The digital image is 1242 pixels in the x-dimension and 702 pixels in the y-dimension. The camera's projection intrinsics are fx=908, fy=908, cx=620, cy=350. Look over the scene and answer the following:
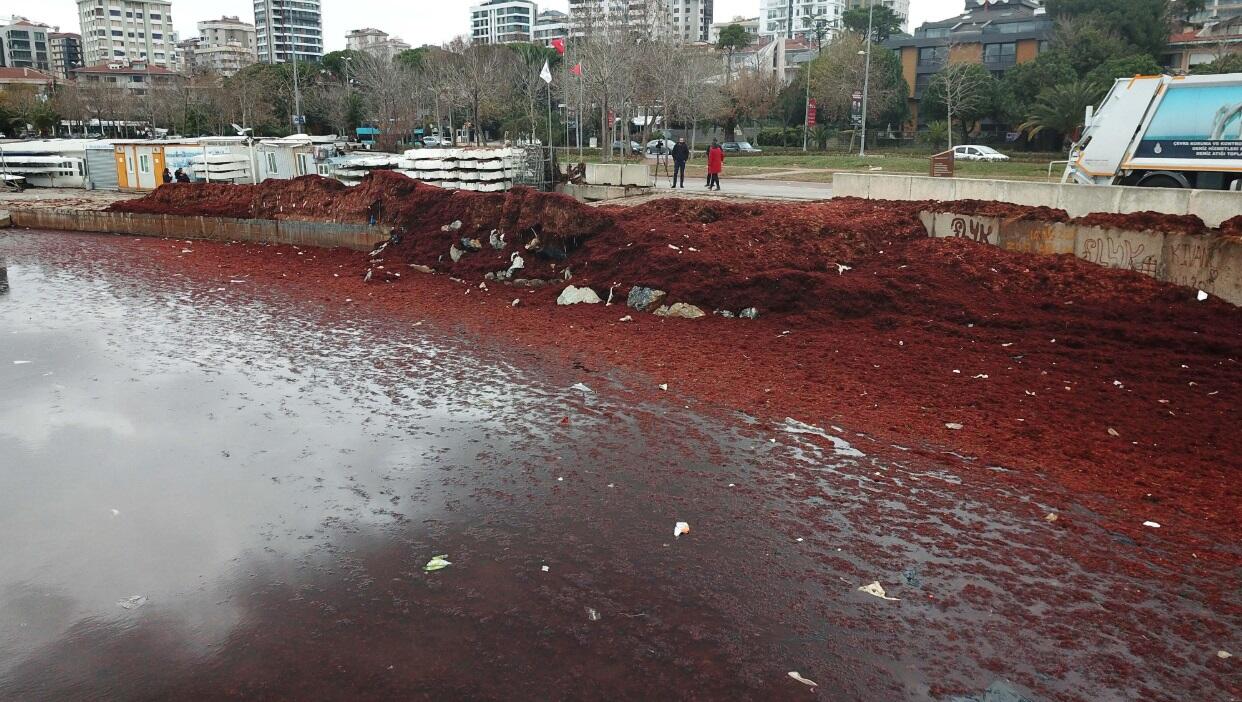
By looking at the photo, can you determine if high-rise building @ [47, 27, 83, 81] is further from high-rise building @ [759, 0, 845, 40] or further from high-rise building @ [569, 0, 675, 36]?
high-rise building @ [569, 0, 675, 36]

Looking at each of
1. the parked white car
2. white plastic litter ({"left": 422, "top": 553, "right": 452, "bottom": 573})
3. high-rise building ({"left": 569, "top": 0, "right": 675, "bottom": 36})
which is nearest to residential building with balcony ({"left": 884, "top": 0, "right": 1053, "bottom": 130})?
the parked white car

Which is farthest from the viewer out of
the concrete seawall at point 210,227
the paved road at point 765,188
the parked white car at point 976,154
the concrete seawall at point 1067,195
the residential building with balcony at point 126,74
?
the residential building with balcony at point 126,74

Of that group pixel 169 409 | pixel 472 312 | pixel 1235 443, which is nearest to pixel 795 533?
pixel 1235 443

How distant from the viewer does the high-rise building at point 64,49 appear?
173113mm

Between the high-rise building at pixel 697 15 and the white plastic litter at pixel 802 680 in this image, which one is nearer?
the white plastic litter at pixel 802 680

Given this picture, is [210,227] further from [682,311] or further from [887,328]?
[887,328]

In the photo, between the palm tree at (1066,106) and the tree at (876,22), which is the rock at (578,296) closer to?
the palm tree at (1066,106)

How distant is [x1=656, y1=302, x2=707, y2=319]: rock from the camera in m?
14.4

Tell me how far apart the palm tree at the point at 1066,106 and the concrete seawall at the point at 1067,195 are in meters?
31.2

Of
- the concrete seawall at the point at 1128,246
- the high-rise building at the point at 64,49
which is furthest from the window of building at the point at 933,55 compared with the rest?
the high-rise building at the point at 64,49

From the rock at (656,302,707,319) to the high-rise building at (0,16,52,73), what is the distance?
19459 cm

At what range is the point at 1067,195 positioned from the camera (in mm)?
14781

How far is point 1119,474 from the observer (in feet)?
27.0

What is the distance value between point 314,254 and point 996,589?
18.6m
